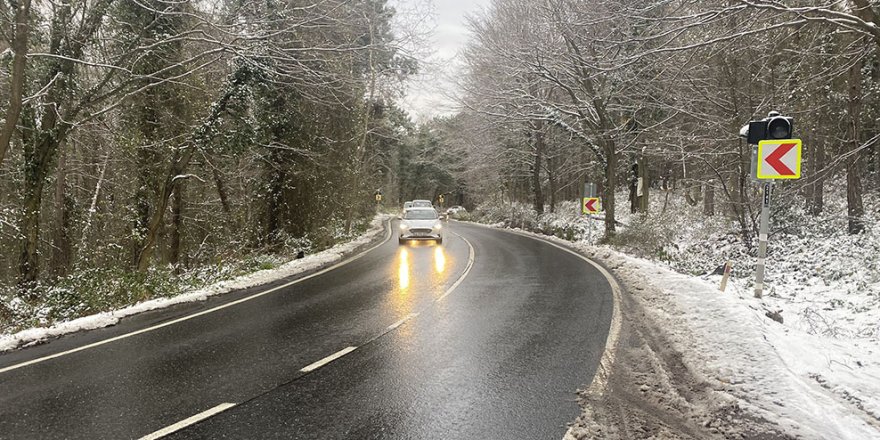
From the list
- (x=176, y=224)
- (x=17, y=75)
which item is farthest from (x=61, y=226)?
(x=17, y=75)

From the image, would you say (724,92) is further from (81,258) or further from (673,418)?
(81,258)

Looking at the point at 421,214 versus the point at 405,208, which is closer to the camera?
the point at 421,214

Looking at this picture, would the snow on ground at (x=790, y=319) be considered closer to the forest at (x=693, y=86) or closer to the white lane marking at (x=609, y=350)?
the white lane marking at (x=609, y=350)

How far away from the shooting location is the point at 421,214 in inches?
871

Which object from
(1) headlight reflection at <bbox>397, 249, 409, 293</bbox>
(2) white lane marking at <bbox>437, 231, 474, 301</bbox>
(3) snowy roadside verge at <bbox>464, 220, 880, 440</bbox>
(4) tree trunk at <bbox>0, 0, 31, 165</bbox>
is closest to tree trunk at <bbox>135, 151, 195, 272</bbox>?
(4) tree trunk at <bbox>0, 0, 31, 165</bbox>

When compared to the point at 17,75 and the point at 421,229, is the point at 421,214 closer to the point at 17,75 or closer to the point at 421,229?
the point at 421,229

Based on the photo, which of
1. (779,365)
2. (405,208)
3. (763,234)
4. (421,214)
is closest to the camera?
(779,365)

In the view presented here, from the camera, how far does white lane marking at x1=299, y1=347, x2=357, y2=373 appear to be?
212 inches

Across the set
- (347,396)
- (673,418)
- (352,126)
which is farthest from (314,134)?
(673,418)

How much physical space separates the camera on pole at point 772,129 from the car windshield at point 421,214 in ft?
49.0

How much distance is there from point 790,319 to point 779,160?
106 inches

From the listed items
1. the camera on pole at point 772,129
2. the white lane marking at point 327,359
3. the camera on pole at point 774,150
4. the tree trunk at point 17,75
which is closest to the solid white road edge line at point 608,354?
the camera on pole at point 774,150

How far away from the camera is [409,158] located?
73375 mm

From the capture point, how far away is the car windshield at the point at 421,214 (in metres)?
21.9
